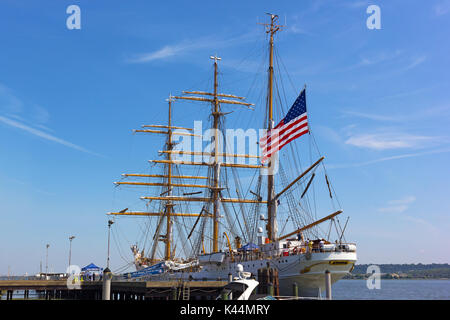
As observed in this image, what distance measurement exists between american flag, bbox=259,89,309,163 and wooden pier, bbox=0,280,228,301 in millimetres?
15281

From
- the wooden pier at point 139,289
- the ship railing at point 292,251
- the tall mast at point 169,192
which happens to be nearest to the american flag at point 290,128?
the ship railing at point 292,251

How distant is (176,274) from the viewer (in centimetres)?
6731

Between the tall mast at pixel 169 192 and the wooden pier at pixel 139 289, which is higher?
the tall mast at pixel 169 192

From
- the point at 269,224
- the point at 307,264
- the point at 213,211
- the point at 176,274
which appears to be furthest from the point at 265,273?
the point at 176,274

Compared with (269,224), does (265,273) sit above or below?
below

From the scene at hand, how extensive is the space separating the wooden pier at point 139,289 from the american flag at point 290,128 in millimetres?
15281

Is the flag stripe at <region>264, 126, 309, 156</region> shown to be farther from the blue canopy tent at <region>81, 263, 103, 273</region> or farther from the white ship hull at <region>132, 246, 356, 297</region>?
the blue canopy tent at <region>81, 263, 103, 273</region>

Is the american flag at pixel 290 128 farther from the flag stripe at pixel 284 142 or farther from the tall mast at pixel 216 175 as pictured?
the tall mast at pixel 216 175

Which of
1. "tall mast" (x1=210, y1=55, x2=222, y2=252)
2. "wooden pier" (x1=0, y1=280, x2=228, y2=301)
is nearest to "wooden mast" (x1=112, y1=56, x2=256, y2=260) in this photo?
"tall mast" (x1=210, y1=55, x2=222, y2=252)

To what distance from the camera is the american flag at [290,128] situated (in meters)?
45.2
